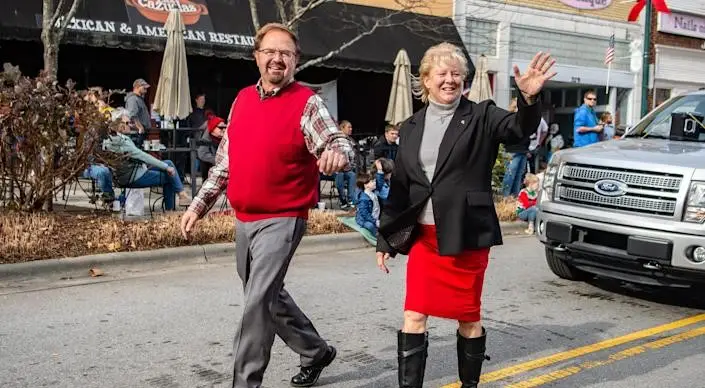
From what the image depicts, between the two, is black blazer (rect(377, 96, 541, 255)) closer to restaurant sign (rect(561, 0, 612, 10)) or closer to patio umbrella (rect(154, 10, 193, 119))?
patio umbrella (rect(154, 10, 193, 119))

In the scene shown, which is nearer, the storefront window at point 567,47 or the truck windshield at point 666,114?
the truck windshield at point 666,114

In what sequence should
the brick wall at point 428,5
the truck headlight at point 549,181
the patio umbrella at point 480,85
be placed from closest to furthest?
the truck headlight at point 549,181 < the patio umbrella at point 480,85 < the brick wall at point 428,5

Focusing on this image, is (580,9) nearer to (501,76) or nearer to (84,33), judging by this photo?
(501,76)

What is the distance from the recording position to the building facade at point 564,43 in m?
19.9

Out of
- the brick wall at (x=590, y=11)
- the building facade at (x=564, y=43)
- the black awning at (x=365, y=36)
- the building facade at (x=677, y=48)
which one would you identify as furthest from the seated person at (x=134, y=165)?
the building facade at (x=677, y=48)

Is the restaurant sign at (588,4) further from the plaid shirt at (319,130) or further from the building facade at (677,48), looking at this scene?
the plaid shirt at (319,130)

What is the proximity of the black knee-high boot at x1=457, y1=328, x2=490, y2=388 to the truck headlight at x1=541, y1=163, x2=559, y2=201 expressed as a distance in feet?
10.1

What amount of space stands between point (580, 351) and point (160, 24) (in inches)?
452

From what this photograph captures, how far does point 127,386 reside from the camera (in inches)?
165

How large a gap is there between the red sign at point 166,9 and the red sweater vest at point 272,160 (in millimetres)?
11434

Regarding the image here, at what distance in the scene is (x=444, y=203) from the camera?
140 inches

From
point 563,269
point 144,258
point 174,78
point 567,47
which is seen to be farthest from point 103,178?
point 567,47

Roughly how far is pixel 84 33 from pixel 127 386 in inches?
409

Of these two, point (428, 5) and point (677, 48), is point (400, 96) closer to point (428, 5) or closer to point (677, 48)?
point (428, 5)
